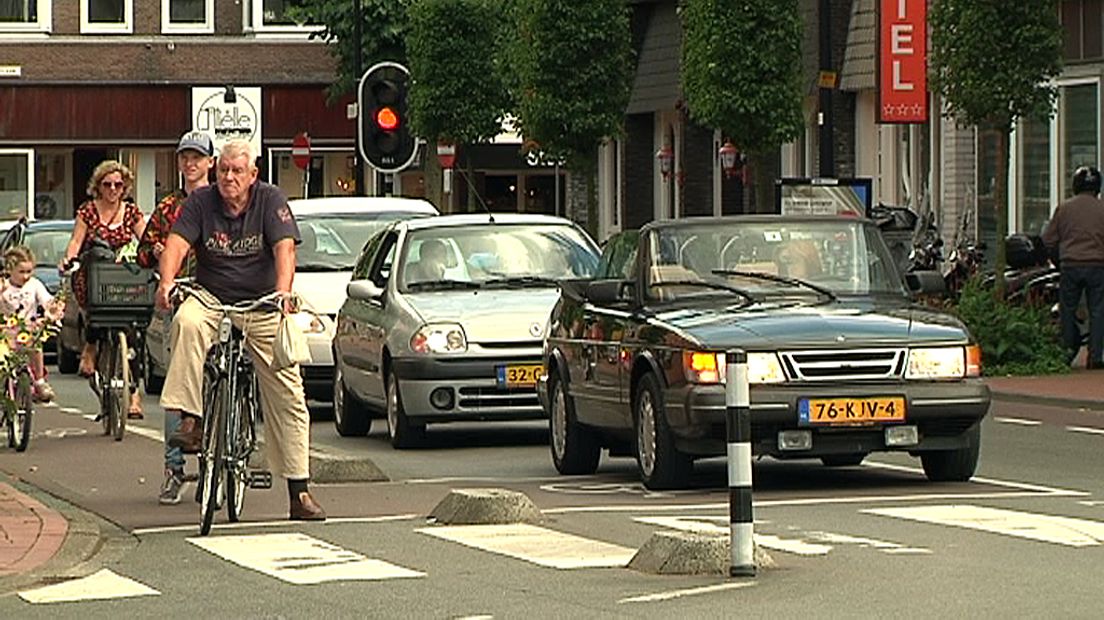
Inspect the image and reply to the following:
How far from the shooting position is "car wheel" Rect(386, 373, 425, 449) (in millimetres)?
19203

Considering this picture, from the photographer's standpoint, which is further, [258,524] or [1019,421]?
[1019,421]

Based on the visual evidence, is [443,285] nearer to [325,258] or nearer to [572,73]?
[325,258]

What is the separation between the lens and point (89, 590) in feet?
37.3

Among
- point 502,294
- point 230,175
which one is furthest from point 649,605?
point 502,294

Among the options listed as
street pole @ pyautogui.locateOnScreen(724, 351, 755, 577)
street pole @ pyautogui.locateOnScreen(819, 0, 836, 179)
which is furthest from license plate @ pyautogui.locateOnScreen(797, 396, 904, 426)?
street pole @ pyautogui.locateOnScreen(819, 0, 836, 179)

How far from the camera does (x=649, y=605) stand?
1036cm

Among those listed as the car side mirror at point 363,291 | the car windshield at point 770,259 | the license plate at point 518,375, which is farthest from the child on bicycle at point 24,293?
the car windshield at point 770,259

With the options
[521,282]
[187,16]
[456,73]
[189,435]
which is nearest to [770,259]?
[189,435]

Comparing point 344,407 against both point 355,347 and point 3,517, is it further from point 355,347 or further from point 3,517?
point 3,517

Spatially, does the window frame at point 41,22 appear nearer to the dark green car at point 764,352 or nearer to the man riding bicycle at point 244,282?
the dark green car at point 764,352

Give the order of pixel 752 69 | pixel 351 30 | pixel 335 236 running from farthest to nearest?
pixel 351 30
pixel 752 69
pixel 335 236

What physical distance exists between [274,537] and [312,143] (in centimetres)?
4971

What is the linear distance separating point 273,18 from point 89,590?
51.8 metres

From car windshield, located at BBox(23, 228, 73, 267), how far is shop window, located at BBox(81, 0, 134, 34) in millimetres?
28006
